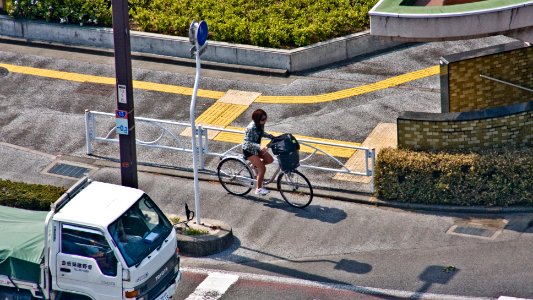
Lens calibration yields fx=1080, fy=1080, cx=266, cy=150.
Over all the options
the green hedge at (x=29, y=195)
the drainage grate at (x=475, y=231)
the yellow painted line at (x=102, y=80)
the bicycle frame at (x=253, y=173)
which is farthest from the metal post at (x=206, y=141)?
the drainage grate at (x=475, y=231)

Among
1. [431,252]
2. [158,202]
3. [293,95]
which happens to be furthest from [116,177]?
[431,252]

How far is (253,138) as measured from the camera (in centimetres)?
1880

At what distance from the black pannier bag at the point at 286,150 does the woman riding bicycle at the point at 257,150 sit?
0.18 metres

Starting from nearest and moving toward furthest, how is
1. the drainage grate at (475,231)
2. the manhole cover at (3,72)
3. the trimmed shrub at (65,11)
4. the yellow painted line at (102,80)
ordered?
the drainage grate at (475,231), the yellow painted line at (102,80), the manhole cover at (3,72), the trimmed shrub at (65,11)

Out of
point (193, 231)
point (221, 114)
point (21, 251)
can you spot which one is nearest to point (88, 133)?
point (221, 114)

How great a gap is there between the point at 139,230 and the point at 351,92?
904cm

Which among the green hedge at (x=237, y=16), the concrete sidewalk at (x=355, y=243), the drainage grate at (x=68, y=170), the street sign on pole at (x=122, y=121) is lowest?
the concrete sidewalk at (x=355, y=243)

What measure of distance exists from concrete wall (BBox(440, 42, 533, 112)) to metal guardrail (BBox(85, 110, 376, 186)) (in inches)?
80.4

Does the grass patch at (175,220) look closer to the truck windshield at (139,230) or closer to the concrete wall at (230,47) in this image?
the truck windshield at (139,230)

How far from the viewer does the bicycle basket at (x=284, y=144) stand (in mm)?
18516

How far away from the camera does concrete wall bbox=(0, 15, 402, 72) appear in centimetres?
2433

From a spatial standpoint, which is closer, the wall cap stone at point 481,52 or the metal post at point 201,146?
the metal post at point 201,146

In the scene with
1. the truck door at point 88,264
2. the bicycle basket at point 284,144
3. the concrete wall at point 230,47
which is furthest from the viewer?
the concrete wall at point 230,47

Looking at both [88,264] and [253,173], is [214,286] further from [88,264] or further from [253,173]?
[253,173]
